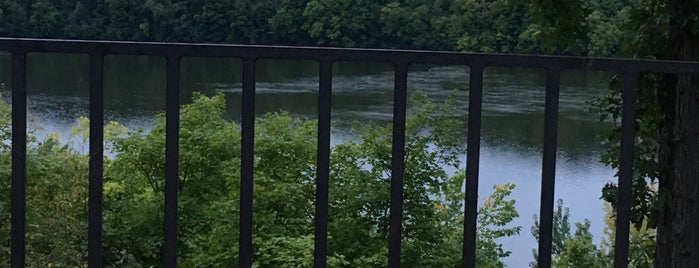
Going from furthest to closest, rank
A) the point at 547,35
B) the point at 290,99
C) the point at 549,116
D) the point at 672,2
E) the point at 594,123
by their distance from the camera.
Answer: the point at 290,99, the point at 594,123, the point at 547,35, the point at 672,2, the point at 549,116

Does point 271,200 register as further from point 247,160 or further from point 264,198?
point 247,160

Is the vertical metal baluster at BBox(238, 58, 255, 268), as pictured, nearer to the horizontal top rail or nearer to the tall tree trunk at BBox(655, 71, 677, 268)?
the horizontal top rail

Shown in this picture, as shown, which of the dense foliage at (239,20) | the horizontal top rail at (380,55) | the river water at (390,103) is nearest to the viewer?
the horizontal top rail at (380,55)

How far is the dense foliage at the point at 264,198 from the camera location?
496 inches

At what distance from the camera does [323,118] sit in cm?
151

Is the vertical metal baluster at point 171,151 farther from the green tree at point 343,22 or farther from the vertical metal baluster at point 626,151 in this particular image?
the green tree at point 343,22

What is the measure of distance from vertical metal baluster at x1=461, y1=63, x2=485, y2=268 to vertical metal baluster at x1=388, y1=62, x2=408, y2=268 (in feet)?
0.34

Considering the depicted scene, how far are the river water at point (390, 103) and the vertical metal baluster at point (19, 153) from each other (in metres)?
12.2

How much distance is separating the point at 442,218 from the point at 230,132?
12.0 feet

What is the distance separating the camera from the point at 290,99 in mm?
25500

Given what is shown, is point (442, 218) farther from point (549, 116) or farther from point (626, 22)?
point (549, 116)

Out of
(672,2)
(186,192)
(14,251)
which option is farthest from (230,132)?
(14,251)

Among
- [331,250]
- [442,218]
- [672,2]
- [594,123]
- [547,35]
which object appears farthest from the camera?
[594,123]

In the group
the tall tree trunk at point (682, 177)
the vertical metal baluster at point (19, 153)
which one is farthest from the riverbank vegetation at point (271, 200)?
the vertical metal baluster at point (19, 153)
